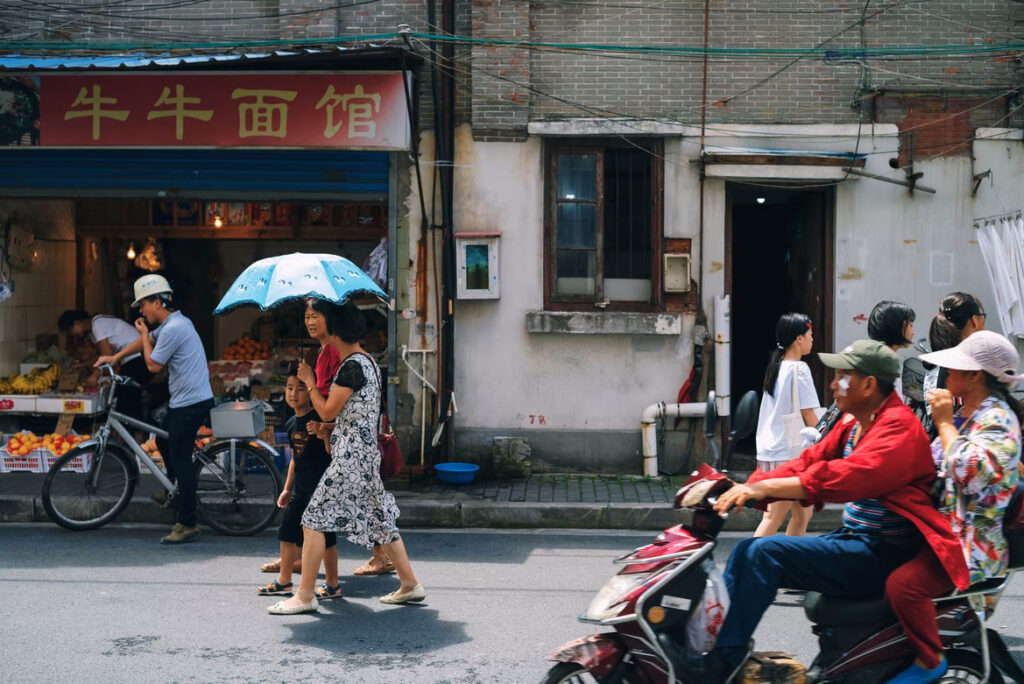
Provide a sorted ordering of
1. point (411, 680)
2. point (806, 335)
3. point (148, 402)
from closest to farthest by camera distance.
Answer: point (411, 680) → point (806, 335) → point (148, 402)

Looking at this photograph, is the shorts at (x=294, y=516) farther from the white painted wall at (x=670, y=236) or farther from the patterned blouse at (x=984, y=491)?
the white painted wall at (x=670, y=236)

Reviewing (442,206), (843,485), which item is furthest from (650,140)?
(843,485)

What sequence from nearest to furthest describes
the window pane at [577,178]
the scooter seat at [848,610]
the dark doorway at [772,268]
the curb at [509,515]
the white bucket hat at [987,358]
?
the scooter seat at [848,610], the white bucket hat at [987,358], the curb at [509,515], the window pane at [577,178], the dark doorway at [772,268]

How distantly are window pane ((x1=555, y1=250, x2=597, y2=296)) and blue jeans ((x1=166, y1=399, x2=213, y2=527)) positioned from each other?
13.6 ft

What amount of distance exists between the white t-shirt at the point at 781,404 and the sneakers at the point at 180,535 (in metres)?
4.38

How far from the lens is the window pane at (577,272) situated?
10820mm

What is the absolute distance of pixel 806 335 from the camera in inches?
274

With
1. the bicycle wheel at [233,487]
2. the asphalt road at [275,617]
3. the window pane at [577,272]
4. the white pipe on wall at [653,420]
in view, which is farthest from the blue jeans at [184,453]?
the white pipe on wall at [653,420]

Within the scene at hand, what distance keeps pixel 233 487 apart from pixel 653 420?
424 cm

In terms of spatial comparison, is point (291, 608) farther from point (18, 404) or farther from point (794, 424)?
point (18, 404)

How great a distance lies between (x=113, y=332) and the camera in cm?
1122

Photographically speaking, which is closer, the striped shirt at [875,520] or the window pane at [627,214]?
the striped shirt at [875,520]

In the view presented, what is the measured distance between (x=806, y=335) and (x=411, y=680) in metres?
3.49

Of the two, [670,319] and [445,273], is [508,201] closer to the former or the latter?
[445,273]
